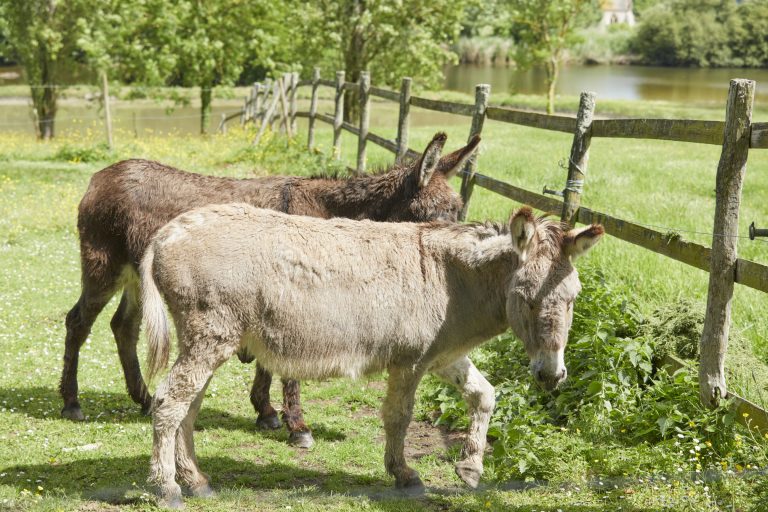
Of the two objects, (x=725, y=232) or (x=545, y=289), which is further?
(x=725, y=232)

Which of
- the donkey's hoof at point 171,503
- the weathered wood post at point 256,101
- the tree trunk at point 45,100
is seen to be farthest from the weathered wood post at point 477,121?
the tree trunk at point 45,100

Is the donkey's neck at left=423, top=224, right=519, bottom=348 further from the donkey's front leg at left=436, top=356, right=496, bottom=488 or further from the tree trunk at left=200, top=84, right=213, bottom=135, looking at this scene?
the tree trunk at left=200, top=84, right=213, bottom=135

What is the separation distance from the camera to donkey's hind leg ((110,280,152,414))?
593cm

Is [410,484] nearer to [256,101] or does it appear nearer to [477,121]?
[477,121]

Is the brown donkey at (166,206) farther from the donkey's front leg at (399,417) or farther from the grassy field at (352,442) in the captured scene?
the donkey's front leg at (399,417)

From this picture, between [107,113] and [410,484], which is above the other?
[107,113]

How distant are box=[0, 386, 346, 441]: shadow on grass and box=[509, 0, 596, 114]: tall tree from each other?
25.0 meters

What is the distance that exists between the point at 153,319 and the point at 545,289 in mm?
2185

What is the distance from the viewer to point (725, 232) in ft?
14.7

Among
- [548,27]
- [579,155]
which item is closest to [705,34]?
[548,27]

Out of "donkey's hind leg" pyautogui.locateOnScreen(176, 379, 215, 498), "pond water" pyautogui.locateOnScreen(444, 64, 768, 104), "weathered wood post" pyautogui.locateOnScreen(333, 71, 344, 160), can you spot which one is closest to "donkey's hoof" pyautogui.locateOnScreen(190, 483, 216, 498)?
"donkey's hind leg" pyautogui.locateOnScreen(176, 379, 215, 498)

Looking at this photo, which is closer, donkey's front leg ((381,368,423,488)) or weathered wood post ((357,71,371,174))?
donkey's front leg ((381,368,423,488))

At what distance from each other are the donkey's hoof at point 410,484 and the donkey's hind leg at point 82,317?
8.62 ft

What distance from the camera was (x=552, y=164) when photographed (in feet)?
46.3
